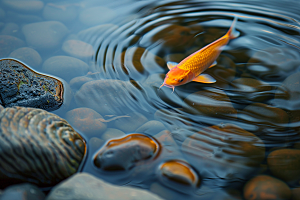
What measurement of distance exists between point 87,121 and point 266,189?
237cm

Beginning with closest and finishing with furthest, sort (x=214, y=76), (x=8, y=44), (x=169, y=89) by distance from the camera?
(x=169, y=89) → (x=214, y=76) → (x=8, y=44)

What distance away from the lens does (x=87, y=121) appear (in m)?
3.07

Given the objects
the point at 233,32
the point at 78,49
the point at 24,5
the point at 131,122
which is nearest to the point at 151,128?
the point at 131,122

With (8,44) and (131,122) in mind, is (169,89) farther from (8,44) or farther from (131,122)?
(8,44)

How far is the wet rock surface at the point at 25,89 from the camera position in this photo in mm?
2969

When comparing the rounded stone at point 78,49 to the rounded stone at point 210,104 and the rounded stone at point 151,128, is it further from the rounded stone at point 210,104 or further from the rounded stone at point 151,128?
the rounded stone at point 210,104

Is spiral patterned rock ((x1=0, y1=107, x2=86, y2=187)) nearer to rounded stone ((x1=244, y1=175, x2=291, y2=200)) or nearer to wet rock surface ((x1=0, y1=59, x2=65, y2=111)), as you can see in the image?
wet rock surface ((x1=0, y1=59, x2=65, y2=111))

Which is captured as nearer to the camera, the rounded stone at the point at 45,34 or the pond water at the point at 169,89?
the pond water at the point at 169,89

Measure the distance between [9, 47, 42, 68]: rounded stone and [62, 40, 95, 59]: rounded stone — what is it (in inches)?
20.3

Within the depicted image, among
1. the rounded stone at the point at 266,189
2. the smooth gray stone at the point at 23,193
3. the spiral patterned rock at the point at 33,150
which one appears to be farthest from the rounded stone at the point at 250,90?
the smooth gray stone at the point at 23,193

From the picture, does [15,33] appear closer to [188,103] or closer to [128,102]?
[128,102]

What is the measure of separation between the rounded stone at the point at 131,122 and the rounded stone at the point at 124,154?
1.12 ft

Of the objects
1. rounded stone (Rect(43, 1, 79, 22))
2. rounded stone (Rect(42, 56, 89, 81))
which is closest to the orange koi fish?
rounded stone (Rect(42, 56, 89, 81))

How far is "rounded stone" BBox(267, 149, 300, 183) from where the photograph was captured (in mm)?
2607
